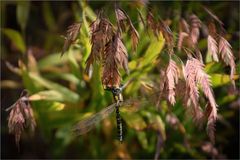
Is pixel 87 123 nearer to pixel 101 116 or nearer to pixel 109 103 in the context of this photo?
pixel 101 116

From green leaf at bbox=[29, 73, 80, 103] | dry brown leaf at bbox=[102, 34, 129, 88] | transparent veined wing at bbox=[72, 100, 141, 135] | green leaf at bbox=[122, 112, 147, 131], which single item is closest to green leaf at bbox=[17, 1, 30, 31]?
green leaf at bbox=[29, 73, 80, 103]

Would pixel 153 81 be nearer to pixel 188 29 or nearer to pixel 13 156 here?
pixel 188 29

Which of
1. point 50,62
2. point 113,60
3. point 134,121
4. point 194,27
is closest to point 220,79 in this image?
point 194,27

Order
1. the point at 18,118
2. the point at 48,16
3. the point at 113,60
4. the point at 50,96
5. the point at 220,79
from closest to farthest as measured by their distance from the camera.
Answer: the point at 113,60, the point at 18,118, the point at 220,79, the point at 50,96, the point at 48,16

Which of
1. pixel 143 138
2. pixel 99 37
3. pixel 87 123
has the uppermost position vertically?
pixel 99 37

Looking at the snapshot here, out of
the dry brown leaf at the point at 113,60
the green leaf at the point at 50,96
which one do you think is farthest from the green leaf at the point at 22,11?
the dry brown leaf at the point at 113,60

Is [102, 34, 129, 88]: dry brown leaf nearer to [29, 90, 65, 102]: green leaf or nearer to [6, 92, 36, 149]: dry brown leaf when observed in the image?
[6, 92, 36, 149]: dry brown leaf

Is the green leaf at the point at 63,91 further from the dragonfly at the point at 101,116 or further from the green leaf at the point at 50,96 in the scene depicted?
the dragonfly at the point at 101,116

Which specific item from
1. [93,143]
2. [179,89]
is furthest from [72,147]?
[179,89]

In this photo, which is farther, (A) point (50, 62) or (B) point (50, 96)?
(A) point (50, 62)
